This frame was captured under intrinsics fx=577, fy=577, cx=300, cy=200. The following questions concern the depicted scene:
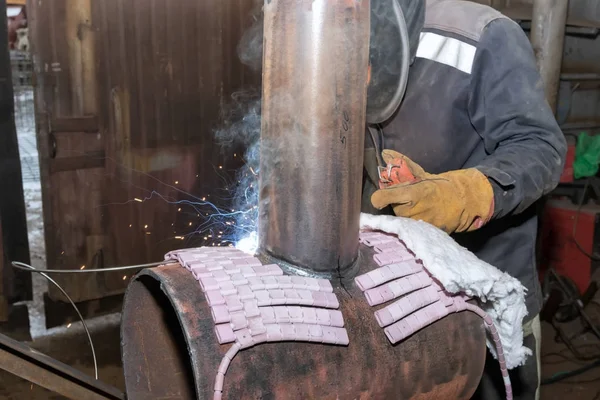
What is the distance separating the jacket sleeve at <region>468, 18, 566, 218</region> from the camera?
1.57 meters

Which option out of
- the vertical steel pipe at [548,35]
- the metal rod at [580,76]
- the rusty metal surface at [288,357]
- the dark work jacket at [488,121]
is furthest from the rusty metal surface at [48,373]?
the metal rod at [580,76]

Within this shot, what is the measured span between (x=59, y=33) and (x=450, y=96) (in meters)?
2.98

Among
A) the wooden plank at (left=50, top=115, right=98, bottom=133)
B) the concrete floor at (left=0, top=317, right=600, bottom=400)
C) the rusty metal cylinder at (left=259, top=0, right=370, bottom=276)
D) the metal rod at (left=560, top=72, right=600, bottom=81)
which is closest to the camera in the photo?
the rusty metal cylinder at (left=259, top=0, right=370, bottom=276)

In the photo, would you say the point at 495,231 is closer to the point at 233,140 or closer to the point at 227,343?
the point at 227,343

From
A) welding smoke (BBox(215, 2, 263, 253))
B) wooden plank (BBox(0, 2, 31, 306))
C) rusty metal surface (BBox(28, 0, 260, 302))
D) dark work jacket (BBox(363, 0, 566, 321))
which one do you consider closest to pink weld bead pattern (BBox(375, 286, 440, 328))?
dark work jacket (BBox(363, 0, 566, 321))

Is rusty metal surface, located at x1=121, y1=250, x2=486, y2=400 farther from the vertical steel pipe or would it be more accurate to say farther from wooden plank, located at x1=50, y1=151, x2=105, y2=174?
the vertical steel pipe

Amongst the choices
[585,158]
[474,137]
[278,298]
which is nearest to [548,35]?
[585,158]

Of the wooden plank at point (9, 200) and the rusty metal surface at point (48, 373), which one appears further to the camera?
the wooden plank at point (9, 200)

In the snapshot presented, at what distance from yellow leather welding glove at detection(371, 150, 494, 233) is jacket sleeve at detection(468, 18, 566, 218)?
5.2 inches

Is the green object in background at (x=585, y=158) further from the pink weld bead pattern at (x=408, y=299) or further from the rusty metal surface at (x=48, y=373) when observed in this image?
the rusty metal surface at (x=48, y=373)

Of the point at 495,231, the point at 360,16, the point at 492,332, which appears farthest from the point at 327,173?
the point at 495,231

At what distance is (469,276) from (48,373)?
40.6 inches

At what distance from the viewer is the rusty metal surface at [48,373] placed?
1.34m

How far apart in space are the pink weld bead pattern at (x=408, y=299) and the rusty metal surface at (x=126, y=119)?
286 cm
